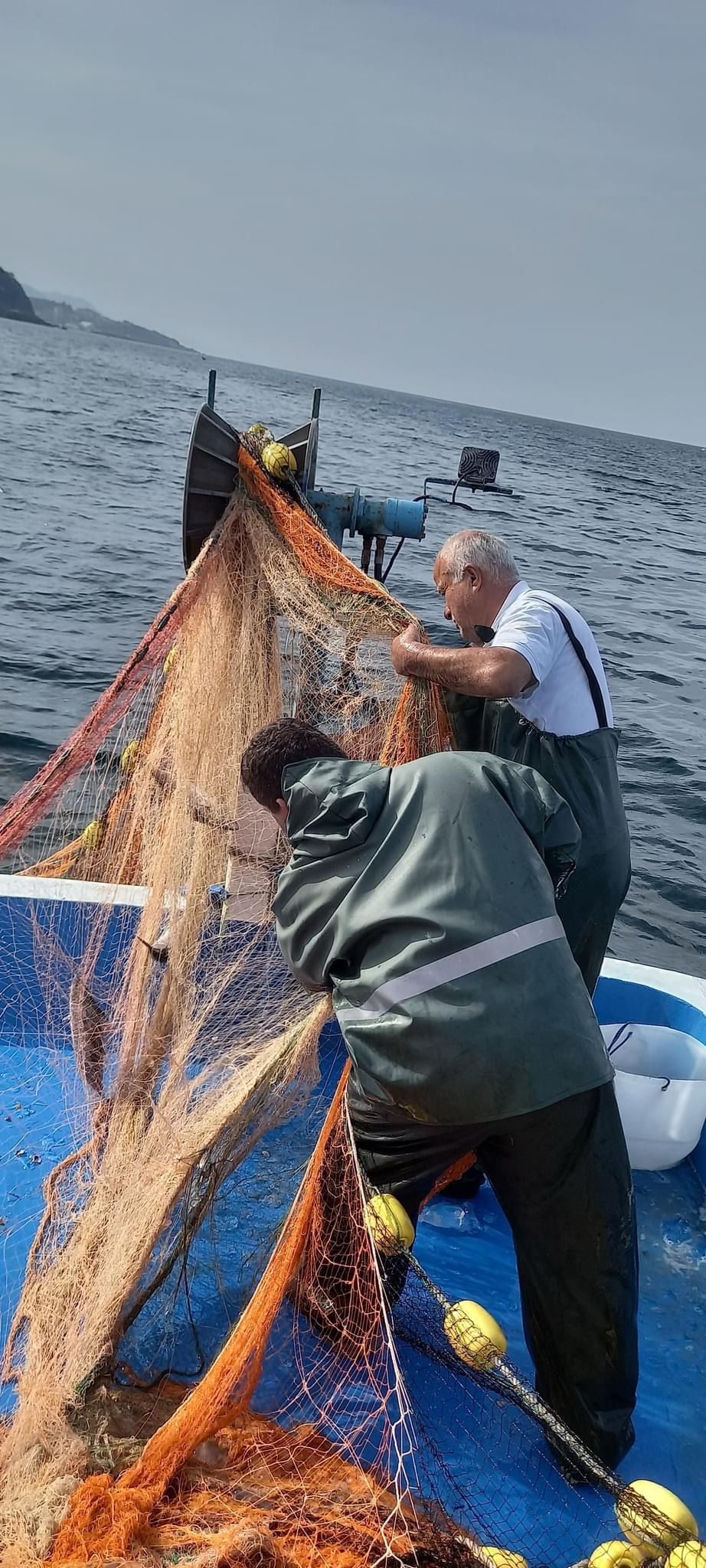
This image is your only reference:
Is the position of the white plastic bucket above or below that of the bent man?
below

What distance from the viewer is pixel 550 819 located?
238 cm

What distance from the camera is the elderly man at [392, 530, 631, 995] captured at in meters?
2.87

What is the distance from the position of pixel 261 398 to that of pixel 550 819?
6189cm

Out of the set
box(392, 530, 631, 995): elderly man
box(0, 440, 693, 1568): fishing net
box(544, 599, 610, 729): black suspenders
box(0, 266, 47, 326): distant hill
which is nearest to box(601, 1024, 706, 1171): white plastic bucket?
box(392, 530, 631, 995): elderly man

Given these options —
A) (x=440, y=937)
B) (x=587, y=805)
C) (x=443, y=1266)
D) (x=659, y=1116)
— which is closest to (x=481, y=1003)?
(x=440, y=937)

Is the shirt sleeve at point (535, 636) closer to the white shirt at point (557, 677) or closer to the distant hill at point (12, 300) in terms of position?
the white shirt at point (557, 677)

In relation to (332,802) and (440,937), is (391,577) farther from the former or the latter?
(440,937)

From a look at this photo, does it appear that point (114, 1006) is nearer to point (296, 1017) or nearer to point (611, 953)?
point (296, 1017)

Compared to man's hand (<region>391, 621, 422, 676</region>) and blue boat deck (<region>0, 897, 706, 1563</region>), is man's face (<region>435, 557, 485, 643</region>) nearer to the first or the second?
man's hand (<region>391, 621, 422, 676</region>)

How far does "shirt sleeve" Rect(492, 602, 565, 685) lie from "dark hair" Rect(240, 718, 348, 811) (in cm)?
67

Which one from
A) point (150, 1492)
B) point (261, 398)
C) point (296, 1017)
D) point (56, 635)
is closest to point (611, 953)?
point (296, 1017)

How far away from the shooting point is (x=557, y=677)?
2.98 metres

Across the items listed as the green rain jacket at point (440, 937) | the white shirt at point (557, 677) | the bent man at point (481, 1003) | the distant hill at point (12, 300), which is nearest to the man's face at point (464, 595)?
the white shirt at point (557, 677)

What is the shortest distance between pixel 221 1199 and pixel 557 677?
74.0 inches
